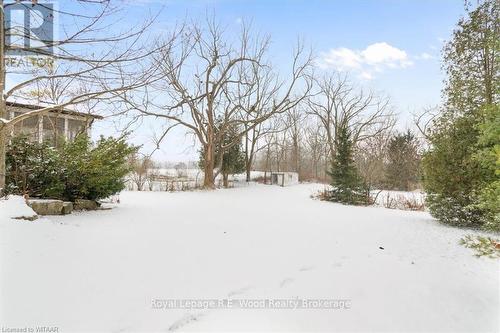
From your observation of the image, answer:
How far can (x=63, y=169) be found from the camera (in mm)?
5977

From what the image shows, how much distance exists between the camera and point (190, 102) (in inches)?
615

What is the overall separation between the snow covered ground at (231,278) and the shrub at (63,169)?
1288 millimetres

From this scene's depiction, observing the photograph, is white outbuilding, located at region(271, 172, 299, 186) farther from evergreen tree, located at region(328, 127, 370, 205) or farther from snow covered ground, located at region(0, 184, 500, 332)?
snow covered ground, located at region(0, 184, 500, 332)

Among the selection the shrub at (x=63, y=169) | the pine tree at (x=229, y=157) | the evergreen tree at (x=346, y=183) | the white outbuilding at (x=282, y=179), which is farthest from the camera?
the white outbuilding at (x=282, y=179)

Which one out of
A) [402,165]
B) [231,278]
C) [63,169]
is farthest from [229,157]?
[231,278]

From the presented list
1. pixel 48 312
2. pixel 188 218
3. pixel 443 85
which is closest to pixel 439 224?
pixel 443 85

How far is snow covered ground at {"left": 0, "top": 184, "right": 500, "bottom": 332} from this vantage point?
2.32 metres

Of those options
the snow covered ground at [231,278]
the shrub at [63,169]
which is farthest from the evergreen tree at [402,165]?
the shrub at [63,169]

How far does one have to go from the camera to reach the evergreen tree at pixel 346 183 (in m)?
11.7

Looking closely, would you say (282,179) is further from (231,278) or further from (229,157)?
(231,278)

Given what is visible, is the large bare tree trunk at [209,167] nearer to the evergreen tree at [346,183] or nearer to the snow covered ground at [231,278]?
the evergreen tree at [346,183]

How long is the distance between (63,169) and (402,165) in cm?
2246

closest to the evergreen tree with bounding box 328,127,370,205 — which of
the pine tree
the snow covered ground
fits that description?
the snow covered ground

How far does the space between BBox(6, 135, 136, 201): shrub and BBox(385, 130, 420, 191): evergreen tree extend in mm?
20537
